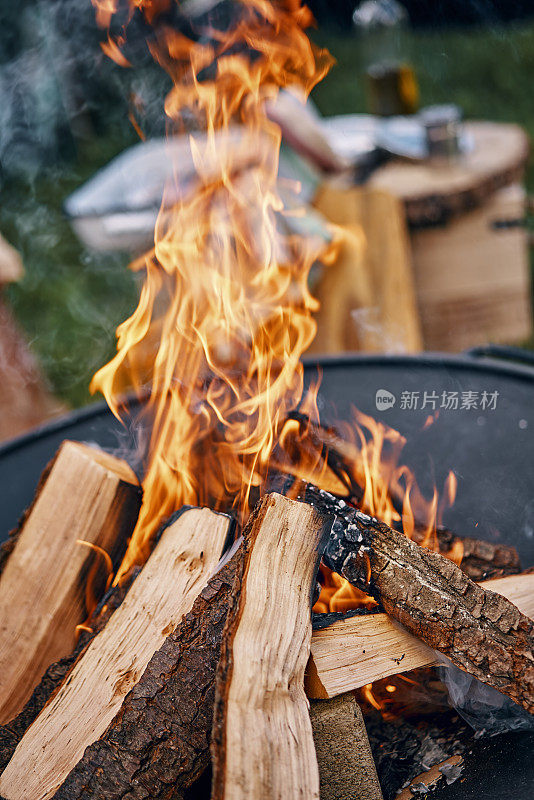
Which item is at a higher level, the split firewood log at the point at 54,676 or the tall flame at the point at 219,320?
the tall flame at the point at 219,320

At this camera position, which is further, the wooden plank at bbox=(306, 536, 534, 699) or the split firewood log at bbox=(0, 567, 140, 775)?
the split firewood log at bbox=(0, 567, 140, 775)

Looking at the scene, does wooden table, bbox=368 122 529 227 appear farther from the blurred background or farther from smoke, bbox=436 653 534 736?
smoke, bbox=436 653 534 736

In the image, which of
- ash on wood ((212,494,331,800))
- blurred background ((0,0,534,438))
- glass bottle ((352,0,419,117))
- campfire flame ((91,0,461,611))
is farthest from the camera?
glass bottle ((352,0,419,117))

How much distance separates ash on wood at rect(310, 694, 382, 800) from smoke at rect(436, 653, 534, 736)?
193 millimetres

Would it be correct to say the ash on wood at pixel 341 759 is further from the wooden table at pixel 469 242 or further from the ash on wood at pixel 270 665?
the wooden table at pixel 469 242

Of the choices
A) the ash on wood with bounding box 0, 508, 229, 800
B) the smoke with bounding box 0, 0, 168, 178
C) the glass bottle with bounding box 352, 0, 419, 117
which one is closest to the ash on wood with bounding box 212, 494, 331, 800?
the ash on wood with bounding box 0, 508, 229, 800

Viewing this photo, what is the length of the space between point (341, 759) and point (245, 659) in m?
0.24

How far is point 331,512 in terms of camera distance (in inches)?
48.1

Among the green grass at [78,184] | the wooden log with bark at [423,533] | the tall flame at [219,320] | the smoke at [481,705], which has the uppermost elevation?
the tall flame at [219,320]

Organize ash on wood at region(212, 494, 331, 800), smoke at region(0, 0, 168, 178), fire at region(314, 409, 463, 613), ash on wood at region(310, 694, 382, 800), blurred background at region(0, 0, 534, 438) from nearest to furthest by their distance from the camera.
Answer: ash on wood at region(212, 494, 331, 800) < ash on wood at region(310, 694, 382, 800) < fire at region(314, 409, 463, 613) < blurred background at region(0, 0, 534, 438) < smoke at region(0, 0, 168, 178)

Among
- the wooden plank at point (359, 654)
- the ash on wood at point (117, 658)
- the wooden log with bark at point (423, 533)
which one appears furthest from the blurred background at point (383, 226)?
the wooden plank at point (359, 654)

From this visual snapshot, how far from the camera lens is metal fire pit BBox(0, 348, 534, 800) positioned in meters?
1.56

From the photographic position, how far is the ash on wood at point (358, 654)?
1106 millimetres

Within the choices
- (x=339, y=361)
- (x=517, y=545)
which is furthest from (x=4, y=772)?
(x=339, y=361)
